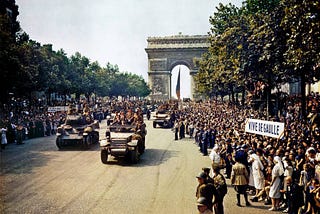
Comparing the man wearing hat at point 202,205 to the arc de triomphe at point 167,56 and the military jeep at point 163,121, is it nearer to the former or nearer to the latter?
the military jeep at point 163,121

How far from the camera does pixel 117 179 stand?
43.5 ft

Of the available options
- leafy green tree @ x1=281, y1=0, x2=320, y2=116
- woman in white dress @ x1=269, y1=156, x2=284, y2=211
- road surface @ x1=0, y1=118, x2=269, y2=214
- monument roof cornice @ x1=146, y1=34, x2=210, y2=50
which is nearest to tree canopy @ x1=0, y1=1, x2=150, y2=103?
road surface @ x1=0, y1=118, x2=269, y2=214

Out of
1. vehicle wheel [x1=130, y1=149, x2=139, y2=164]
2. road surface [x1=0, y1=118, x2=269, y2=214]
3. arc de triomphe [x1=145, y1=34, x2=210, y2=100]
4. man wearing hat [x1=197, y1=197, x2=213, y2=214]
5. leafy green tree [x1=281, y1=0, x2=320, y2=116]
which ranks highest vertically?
arc de triomphe [x1=145, y1=34, x2=210, y2=100]

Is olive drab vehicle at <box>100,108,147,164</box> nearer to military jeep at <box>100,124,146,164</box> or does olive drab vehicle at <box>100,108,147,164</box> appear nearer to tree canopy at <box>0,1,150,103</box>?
military jeep at <box>100,124,146,164</box>

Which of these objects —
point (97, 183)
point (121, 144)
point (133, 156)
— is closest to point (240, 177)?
point (97, 183)

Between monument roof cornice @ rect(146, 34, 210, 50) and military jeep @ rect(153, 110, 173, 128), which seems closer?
military jeep @ rect(153, 110, 173, 128)

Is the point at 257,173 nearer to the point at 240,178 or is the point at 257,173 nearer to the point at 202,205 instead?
the point at 240,178

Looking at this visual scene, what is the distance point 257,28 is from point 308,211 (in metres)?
11.4

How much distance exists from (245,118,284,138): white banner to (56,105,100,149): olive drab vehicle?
10.4 m

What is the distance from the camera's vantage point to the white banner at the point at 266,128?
11086mm

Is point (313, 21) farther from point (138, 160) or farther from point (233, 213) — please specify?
point (138, 160)

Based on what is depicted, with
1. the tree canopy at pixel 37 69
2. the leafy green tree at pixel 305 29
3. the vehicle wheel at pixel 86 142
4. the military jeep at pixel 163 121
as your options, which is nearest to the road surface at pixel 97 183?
the vehicle wheel at pixel 86 142

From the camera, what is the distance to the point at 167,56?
74750mm

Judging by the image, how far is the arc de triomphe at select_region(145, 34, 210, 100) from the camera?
74.6 meters
